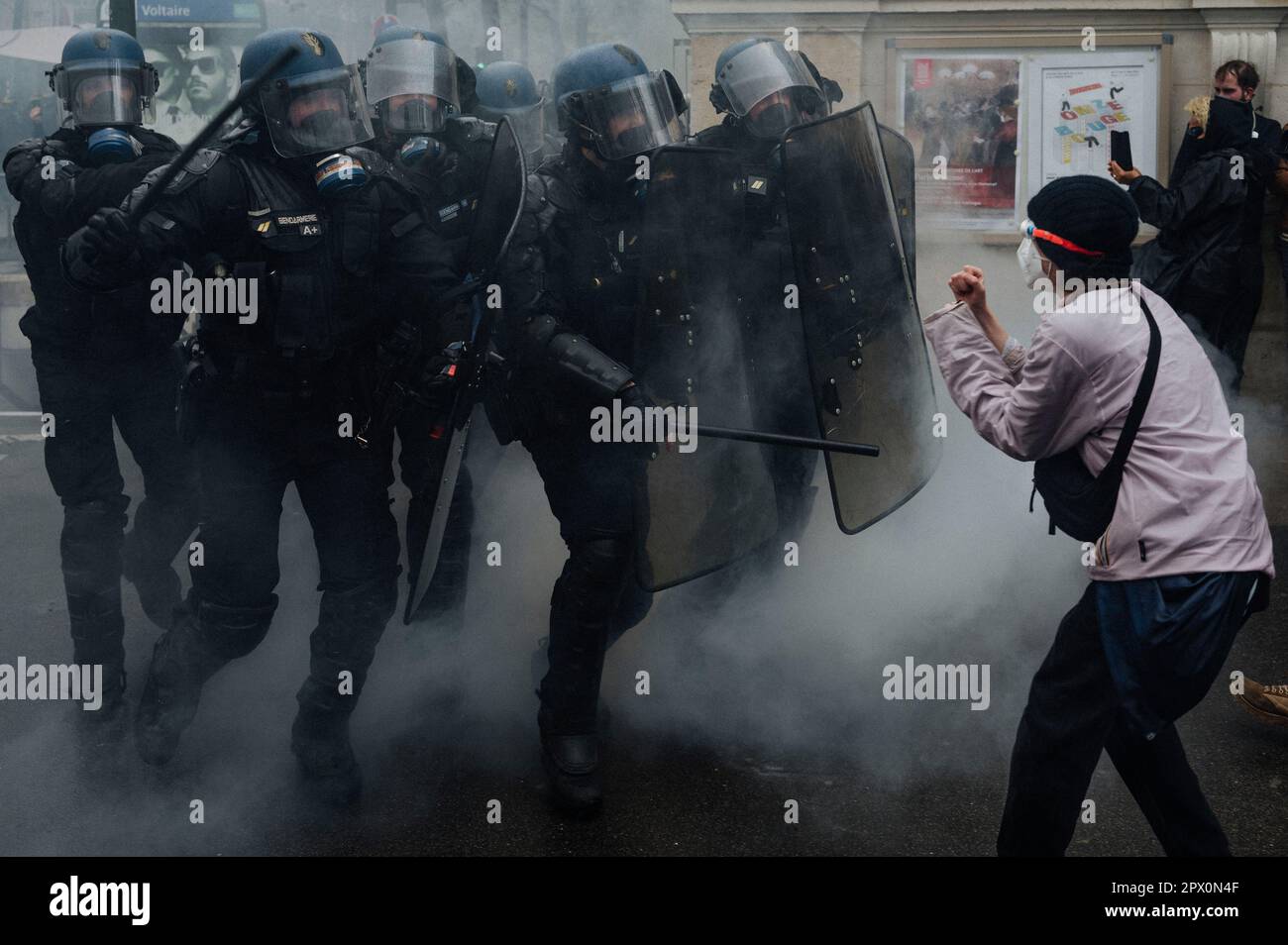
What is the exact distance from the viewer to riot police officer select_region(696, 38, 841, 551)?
384 cm

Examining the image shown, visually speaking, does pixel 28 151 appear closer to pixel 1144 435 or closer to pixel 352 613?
pixel 352 613

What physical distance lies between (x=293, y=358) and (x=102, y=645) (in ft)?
4.02

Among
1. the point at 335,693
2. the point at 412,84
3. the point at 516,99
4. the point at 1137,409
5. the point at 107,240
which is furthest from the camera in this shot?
the point at 516,99

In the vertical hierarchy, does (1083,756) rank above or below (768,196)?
below

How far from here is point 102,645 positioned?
396 cm

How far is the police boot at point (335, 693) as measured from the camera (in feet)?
11.2

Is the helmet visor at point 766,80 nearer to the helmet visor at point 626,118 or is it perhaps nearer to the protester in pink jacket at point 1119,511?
the helmet visor at point 626,118

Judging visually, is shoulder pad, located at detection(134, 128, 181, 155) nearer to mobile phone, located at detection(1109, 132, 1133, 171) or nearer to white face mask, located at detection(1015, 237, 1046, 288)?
white face mask, located at detection(1015, 237, 1046, 288)

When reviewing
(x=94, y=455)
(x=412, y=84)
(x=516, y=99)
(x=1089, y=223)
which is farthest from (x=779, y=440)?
(x=516, y=99)

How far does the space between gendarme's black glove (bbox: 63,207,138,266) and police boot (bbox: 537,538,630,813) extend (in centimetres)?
128

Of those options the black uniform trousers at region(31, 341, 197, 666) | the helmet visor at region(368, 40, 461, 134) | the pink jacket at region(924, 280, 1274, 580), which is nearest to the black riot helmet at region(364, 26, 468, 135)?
the helmet visor at region(368, 40, 461, 134)
